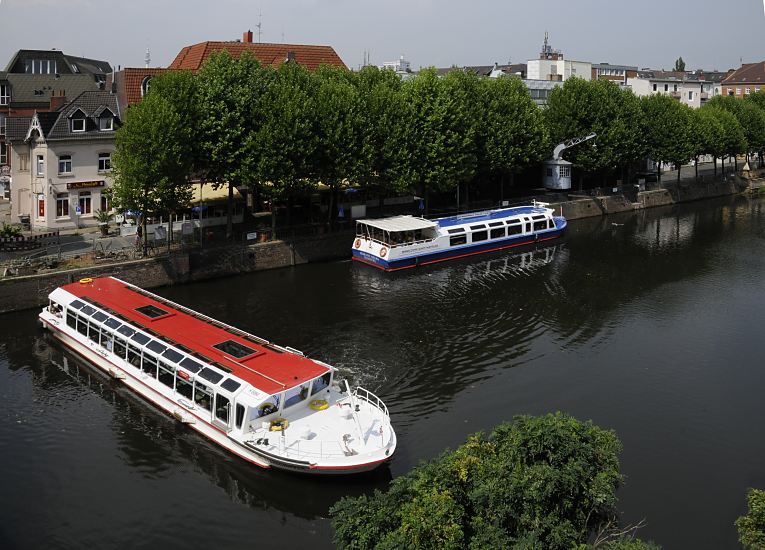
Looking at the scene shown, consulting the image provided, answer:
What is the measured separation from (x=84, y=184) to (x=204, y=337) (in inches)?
1355

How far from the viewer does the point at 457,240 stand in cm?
6956

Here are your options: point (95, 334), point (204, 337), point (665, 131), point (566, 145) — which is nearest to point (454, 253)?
point (566, 145)

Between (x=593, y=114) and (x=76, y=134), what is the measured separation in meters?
57.6

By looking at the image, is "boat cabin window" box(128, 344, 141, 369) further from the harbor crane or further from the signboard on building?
the harbor crane

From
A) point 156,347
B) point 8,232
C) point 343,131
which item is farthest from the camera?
point 343,131

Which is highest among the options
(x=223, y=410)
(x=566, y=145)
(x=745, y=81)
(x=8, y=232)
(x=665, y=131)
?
(x=745, y=81)

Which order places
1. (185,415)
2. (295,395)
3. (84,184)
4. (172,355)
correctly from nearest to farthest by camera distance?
(295,395)
(185,415)
(172,355)
(84,184)

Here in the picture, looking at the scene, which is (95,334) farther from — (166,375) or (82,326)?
(166,375)

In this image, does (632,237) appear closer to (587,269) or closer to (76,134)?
(587,269)

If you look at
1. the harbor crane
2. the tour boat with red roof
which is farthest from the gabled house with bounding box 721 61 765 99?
the tour boat with red roof

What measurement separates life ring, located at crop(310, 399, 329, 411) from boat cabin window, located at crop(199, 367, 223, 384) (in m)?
4.27

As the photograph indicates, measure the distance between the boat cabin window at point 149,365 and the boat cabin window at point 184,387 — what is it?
2.18 meters

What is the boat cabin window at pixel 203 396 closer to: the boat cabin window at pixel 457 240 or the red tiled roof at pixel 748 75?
the boat cabin window at pixel 457 240

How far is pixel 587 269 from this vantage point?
65.8m
